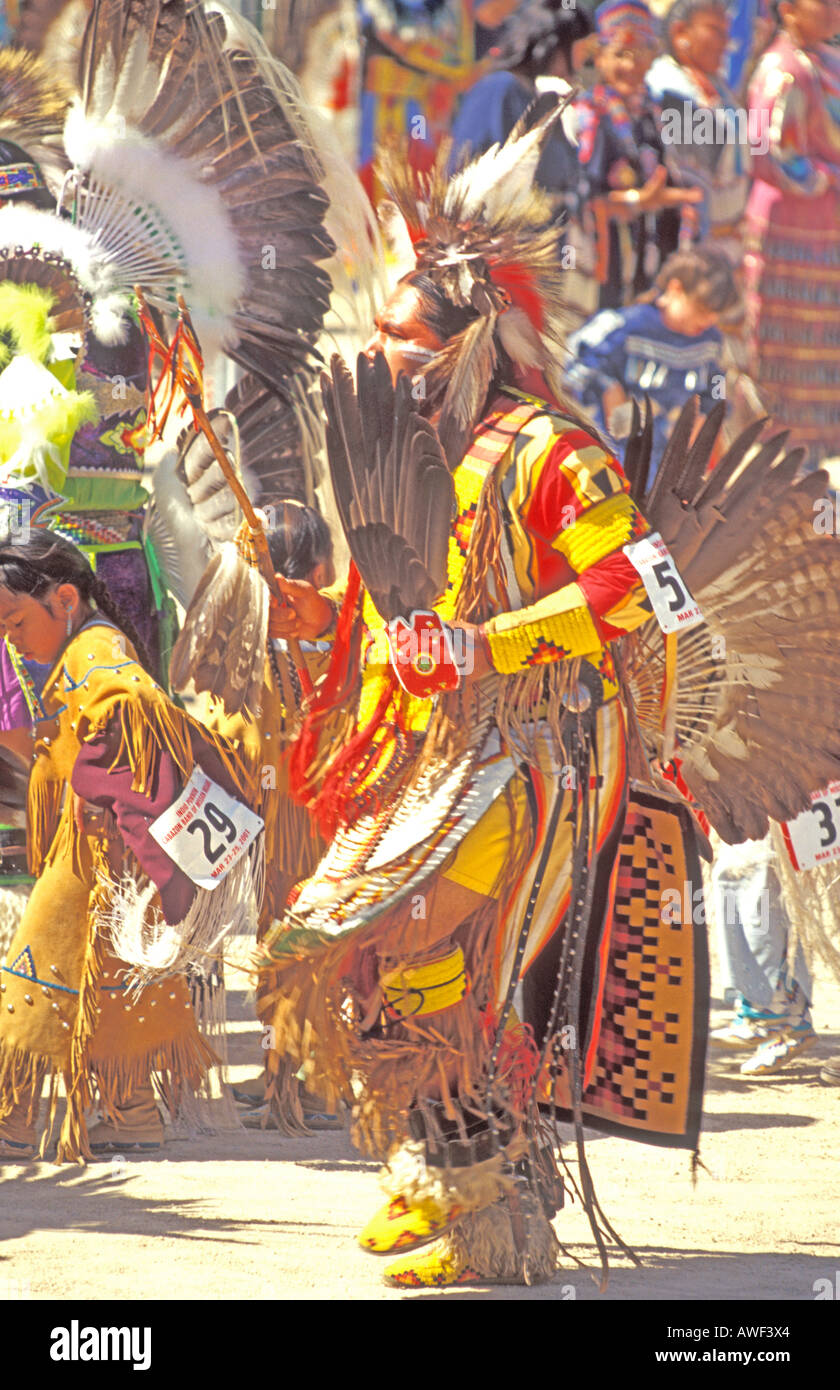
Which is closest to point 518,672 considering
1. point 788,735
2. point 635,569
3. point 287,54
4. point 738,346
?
point 635,569

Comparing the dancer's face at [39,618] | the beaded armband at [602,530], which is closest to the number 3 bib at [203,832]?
the dancer's face at [39,618]

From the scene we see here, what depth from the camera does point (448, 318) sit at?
117 inches

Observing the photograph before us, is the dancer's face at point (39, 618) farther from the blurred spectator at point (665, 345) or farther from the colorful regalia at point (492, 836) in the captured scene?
the blurred spectator at point (665, 345)

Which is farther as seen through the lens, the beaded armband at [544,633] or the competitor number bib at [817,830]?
the competitor number bib at [817,830]

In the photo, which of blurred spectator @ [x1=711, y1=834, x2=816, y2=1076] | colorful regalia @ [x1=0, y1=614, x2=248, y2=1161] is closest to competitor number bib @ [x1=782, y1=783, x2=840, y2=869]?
colorful regalia @ [x1=0, y1=614, x2=248, y2=1161]

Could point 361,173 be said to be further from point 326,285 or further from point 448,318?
point 448,318

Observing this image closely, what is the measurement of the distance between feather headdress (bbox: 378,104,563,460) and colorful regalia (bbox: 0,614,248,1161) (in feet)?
3.21

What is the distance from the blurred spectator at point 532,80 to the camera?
4.54 meters

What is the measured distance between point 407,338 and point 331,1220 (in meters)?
1.60

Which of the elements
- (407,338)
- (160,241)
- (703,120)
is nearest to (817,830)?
(407,338)

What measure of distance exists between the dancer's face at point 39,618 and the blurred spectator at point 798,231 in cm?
213

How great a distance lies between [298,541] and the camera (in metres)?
4.18

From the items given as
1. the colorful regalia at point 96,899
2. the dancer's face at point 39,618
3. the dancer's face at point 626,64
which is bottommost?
the colorful regalia at point 96,899

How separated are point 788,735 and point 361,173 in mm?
1524
